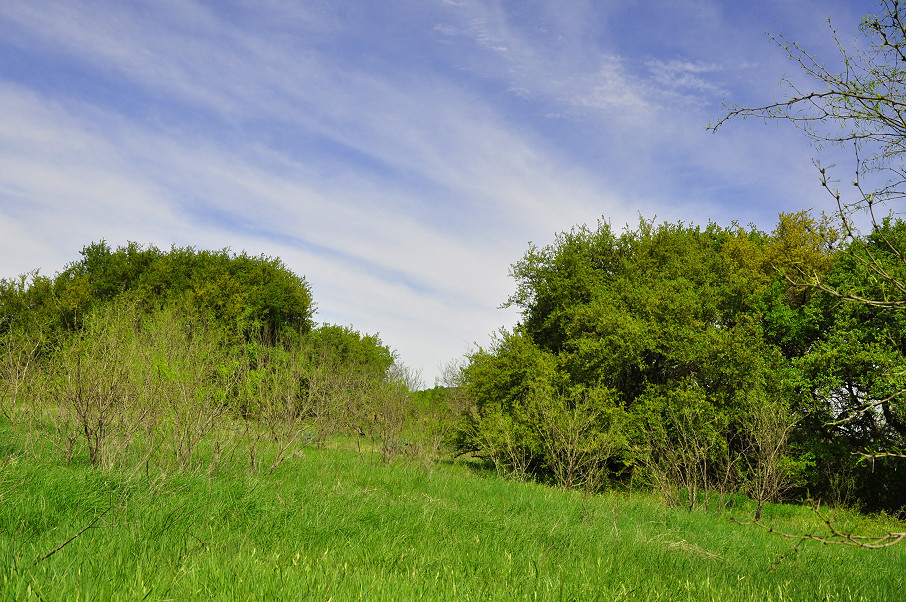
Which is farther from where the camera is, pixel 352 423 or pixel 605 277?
pixel 605 277

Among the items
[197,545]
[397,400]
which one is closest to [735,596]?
[197,545]

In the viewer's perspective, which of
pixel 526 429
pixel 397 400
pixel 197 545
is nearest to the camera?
pixel 197 545

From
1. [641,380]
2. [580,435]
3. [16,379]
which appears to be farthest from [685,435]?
[16,379]

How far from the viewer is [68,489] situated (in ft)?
17.0

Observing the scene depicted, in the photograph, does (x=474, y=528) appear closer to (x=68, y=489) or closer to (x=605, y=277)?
(x=68, y=489)

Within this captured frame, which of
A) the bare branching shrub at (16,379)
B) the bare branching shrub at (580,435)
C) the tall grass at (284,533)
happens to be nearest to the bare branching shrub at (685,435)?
the bare branching shrub at (580,435)

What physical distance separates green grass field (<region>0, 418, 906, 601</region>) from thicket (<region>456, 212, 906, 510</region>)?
8.10 m

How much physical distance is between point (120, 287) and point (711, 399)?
3148 cm

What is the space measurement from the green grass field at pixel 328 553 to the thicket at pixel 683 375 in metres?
8.10

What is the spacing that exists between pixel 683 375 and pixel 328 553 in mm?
16968

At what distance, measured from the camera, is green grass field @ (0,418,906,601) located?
10.0ft

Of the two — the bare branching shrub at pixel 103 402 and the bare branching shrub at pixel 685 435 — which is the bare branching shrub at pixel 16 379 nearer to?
the bare branching shrub at pixel 103 402

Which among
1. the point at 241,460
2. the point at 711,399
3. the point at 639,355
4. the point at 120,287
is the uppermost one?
the point at 120,287

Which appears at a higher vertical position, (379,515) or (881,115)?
(881,115)
